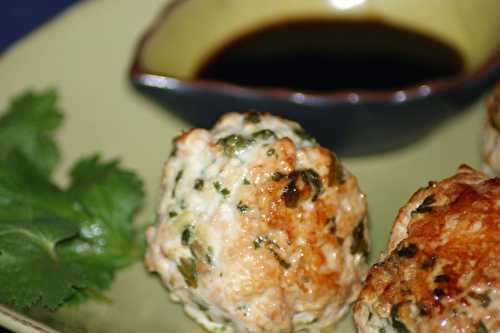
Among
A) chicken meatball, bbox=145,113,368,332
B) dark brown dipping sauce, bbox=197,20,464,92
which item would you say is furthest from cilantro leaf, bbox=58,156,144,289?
dark brown dipping sauce, bbox=197,20,464,92

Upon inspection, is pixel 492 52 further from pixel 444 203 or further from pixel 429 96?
pixel 444 203

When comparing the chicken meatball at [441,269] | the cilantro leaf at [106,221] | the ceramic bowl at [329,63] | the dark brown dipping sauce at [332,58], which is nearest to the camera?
the chicken meatball at [441,269]

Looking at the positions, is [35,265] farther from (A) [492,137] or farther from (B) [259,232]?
(A) [492,137]

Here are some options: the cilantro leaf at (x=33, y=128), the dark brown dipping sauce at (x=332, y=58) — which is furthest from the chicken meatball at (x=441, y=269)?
the cilantro leaf at (x=33, y=128)

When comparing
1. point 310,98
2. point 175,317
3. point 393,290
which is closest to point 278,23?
point 310,98

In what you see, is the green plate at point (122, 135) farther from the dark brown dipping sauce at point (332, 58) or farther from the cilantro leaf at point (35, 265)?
the dark brown dipping sauce at point (332, 58)

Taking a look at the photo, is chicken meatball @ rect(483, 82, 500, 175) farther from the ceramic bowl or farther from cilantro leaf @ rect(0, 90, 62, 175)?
cilantro leaf @ rect(0, 90, 62, 175)

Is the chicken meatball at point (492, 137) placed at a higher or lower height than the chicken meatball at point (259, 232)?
higher
